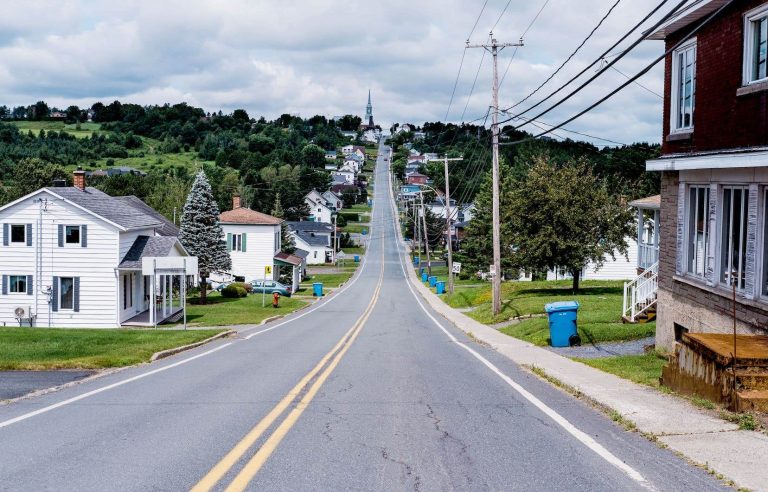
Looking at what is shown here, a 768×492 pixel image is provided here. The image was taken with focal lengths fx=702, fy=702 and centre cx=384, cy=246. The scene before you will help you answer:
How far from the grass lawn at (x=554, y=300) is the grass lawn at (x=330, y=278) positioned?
24.2 meters

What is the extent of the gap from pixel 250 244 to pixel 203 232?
16329mm

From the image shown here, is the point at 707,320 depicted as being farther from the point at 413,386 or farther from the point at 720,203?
the point at 413,386

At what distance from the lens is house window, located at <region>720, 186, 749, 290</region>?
1197cm

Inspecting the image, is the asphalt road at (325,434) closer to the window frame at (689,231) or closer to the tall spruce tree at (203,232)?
the window frame at (689,231)

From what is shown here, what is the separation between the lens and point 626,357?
15.9 m

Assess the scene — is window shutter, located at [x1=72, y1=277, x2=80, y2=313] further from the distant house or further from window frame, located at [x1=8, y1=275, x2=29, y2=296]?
the distant house

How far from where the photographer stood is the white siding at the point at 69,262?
31.4m

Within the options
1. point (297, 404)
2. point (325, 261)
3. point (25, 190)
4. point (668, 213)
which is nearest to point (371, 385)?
point (297, 404)

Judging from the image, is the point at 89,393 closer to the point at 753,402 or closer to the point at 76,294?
the point at 753,402

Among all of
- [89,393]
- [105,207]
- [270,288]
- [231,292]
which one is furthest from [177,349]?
[270,288]

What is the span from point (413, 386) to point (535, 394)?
1.99 meters

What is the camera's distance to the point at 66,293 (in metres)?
31.8

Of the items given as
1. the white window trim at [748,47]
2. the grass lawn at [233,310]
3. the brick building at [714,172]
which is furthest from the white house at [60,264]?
the white window trim at [748,47]

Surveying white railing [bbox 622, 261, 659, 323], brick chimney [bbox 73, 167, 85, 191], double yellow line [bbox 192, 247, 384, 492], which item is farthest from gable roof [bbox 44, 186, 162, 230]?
white railing [bbox 622, 261, 659, 323]
